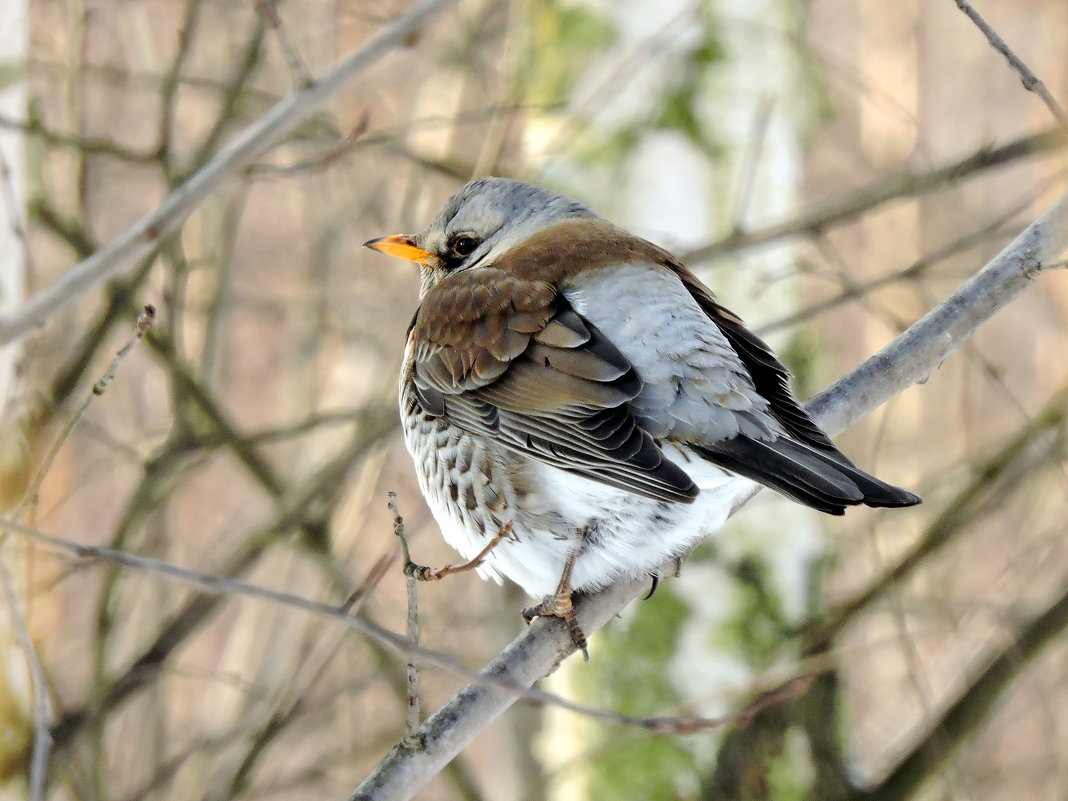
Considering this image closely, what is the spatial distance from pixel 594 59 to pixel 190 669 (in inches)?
105

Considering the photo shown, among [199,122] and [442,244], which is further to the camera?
[199,122]

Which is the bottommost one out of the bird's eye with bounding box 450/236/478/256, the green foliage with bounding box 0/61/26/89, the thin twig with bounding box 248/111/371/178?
the bird's eye with bounding box 450/236/478/256

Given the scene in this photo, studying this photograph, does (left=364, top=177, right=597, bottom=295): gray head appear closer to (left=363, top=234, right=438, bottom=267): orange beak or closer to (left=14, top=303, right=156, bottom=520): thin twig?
(left=363, top=234, right=438, bottom=267): orange beak

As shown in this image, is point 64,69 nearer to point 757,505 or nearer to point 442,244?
point 442,244

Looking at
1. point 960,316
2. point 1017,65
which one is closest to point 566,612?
point 960,316

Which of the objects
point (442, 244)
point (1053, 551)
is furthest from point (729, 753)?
point (442, 244)

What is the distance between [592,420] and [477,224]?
1.14 m

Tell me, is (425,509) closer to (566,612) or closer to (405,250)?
(405,250)

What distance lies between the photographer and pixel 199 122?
7754 mm

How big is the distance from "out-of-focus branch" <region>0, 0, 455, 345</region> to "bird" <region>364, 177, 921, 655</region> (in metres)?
0.85

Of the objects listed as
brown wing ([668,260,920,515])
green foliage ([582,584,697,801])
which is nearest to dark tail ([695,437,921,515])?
brown wing ([668,260,920,515])

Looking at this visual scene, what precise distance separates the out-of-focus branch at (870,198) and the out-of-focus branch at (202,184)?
1.82 m

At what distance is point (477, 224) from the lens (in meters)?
3.40

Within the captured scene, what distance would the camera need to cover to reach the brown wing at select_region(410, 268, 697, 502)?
2.36m
